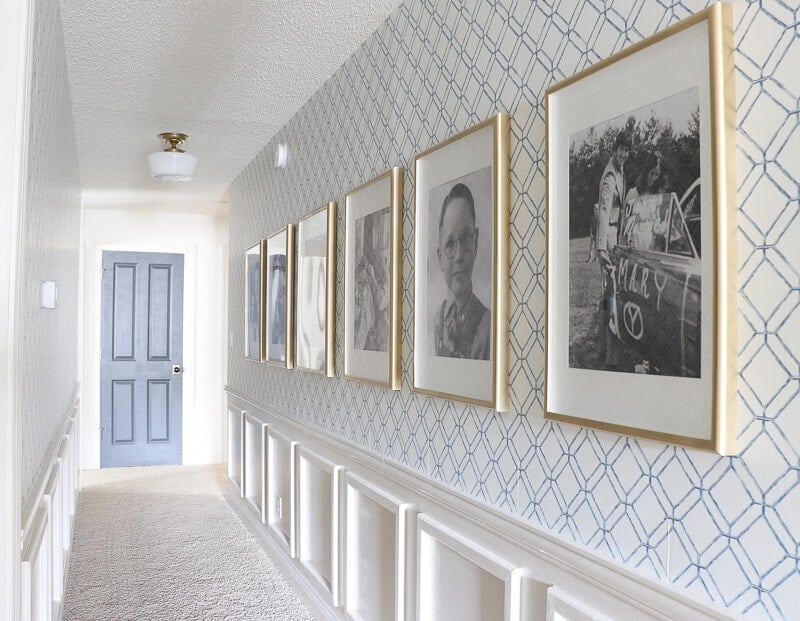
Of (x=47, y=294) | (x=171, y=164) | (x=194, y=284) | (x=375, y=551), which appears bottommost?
(x=375, y=551)

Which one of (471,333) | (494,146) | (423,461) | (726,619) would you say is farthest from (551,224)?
(423,461)

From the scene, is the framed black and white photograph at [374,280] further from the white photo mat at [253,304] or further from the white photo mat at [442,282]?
the white photo mat at [253,304]

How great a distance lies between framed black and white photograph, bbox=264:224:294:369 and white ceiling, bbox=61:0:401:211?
61 centimetres

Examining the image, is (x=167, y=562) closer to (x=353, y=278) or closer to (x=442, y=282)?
(x=353, y=278)

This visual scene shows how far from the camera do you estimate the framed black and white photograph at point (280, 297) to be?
3.30m

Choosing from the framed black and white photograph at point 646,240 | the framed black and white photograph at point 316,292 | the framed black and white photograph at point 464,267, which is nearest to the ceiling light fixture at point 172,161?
→ the framed black and white photograph at point 316,292

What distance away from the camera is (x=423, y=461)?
1953 millimetres

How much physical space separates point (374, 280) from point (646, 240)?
1.25 meters

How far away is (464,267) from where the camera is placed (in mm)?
1699

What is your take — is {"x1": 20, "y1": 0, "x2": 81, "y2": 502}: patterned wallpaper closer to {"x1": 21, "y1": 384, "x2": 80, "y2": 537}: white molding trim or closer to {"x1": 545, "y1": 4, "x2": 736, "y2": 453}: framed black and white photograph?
{"x1": 21, "y1": 384, "x2": 80, "y2": 537}: white molding trim

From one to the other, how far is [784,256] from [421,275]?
3.67 feet

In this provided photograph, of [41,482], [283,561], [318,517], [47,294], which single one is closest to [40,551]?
[41,482]

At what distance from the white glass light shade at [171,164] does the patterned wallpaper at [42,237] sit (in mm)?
841

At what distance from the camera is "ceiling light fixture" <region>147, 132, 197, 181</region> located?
3.67 meters
